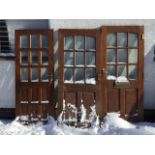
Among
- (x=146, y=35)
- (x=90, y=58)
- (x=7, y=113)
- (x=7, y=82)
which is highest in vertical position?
(x=146, y=35)

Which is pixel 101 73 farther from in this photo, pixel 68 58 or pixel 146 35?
pixel 146 35

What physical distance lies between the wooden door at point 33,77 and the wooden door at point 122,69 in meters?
1.09

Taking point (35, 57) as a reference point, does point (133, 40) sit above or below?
above

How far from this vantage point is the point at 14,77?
28.3 ft

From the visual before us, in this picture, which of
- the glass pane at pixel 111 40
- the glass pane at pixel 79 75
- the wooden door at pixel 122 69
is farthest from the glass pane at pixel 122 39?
the glass pane at pixel 79 75

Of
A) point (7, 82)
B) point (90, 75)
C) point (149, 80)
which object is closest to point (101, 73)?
point (90, 75)

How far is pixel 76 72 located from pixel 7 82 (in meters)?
1.59

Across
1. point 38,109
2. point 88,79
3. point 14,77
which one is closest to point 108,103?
point 88,79

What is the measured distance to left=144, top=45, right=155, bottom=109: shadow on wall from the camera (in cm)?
831

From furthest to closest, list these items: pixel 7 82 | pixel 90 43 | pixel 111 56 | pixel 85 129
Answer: pixel 7 82 → pixel 111 56 → pixel 90 43 → pixel 85 129

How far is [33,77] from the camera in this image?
27.6 feet

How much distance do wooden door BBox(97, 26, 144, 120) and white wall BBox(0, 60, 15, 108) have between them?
1.93 m

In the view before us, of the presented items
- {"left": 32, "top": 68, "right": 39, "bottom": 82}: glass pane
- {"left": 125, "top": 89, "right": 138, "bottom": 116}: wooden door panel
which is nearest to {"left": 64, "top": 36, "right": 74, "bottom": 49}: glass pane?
{"left": 32, "top": 68, "right": 39, "bottom": 82}: glass pane

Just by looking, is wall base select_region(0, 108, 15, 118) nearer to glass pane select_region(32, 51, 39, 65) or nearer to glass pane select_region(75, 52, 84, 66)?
glass pane select_region(32, 51, 39, 65)
